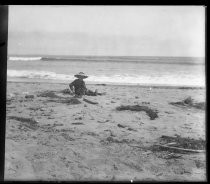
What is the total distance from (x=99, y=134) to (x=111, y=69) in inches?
23.0

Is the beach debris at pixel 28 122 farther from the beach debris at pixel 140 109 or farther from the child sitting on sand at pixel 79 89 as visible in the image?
the beach debris at pixel 140 109

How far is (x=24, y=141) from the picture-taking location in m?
2.00

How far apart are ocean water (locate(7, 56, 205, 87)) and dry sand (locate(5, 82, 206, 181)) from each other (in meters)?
0.07

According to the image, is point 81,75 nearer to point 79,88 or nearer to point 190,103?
point 79,88

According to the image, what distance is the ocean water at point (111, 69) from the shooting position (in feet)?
6.92

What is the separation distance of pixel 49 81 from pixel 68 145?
0.59 metres

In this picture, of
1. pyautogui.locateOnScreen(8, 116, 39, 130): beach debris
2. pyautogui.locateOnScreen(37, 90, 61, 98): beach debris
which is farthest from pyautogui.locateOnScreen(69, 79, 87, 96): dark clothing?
pyautogui.locateOnScreen(8, 116, 39, 130): beach debris

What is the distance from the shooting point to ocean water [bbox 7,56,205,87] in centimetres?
211

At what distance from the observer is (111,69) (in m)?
2.12

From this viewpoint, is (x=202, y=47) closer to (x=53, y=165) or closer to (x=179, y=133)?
(x=179, y=133)

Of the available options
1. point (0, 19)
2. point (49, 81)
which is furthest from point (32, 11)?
point (49, 81)

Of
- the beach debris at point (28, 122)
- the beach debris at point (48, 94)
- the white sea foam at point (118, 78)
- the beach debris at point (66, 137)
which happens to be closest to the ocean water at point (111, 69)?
the white sea foam at point (118, 78)

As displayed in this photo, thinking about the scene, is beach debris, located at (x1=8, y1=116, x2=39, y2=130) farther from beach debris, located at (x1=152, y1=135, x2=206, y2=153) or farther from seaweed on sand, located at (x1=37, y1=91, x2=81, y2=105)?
beach debris, located at (x1=152, y1=135, x2=206, y2=153)

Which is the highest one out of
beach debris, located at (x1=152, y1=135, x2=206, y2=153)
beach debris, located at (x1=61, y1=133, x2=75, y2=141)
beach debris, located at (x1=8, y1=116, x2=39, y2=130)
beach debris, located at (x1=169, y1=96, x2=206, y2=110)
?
beach debris, located at (x1=169, y1=96, x2=206, y2=110)
